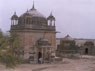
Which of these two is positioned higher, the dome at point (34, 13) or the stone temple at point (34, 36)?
the dome at point (34, 13)

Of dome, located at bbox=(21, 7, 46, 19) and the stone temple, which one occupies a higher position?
dome, located at bbox=(21, 7, 46, 19)

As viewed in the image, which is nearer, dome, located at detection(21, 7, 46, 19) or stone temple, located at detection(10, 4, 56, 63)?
stone temple, located at detection(10, 4, 56, 63)

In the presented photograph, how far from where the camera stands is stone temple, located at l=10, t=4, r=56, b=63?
2836 centimetres

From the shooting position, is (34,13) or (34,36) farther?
(34,13)

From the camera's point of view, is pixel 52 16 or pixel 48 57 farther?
pixel 52 16

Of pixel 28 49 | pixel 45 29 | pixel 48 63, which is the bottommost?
pixel 48 63

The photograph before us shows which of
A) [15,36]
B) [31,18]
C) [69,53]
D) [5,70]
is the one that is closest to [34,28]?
[31,18]

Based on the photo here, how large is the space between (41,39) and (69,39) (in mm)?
13251

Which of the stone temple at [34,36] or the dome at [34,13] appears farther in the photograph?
the dome at [34,13]

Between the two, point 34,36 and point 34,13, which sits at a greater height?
point 34,13

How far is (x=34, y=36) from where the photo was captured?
94.7 ft

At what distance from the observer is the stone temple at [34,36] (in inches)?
1117

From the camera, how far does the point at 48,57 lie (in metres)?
28.7

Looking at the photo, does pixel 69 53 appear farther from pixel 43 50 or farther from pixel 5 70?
pixel 5 70
